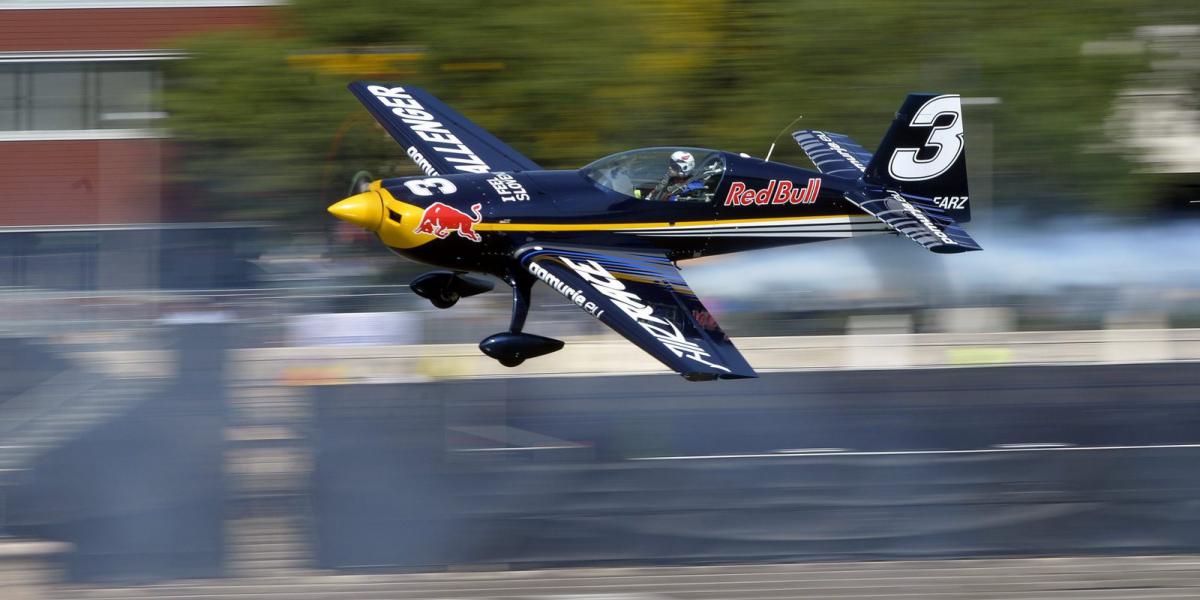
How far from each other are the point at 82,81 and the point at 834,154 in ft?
81.7

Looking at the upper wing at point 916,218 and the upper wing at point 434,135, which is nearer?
the upper wing at point 916,218

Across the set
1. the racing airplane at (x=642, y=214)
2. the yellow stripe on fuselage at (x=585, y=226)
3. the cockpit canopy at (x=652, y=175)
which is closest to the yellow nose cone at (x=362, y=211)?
the racing airplane at (x=642, y=214)

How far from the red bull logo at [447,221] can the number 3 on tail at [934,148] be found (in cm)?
579

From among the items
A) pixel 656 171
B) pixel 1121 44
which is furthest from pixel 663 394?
pixel 656 171

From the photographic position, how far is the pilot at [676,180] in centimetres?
1593

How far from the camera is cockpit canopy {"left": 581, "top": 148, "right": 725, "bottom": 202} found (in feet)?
52.0

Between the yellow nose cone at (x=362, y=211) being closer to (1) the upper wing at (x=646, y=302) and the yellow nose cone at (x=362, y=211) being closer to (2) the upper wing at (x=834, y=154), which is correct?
(1) the upper wing at (x=646, y=302)

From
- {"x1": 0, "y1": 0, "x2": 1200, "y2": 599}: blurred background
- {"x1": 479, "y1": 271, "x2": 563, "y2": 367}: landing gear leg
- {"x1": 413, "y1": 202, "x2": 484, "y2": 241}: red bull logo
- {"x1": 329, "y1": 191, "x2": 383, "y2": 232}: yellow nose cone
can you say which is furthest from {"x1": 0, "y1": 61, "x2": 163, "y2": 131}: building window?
{"x1": 479, "y1": 271, "x2": 563, "y2": 367}: landing gear leg

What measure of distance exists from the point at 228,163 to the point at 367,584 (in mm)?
10798

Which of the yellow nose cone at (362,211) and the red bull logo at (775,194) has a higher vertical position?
the red bull logo at (775,194)

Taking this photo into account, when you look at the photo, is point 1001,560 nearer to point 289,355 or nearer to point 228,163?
point 289,355

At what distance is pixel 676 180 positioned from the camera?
1597 cm

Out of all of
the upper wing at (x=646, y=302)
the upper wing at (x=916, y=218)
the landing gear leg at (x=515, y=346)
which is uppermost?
the upper wing at (x=916, y=218)

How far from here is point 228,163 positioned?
1125 inches
